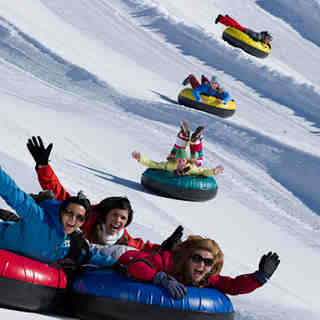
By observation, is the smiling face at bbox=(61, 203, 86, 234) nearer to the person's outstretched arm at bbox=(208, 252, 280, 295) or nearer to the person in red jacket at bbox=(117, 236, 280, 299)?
Answer: the person in red jacket at bbox=(117, 236, 280, 299)

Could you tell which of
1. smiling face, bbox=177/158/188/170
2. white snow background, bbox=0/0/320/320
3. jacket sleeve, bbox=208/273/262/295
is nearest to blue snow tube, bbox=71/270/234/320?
jacket sleeve, bbox=208/273/262/295

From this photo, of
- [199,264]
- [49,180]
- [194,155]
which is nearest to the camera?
[199,264]

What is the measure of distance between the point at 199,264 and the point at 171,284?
22 cm

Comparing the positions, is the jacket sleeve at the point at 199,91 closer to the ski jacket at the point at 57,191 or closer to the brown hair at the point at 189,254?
the ski jacket at the point at 57,191

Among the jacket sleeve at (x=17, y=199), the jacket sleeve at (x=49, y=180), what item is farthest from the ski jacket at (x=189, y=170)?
the jacket sleeve at (x=17, y=199)

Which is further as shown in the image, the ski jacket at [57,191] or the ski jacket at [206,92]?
the ski jacket at [206,92]

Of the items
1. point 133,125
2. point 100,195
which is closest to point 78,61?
Result: point 133,125

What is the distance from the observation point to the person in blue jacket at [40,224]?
3.93 metres

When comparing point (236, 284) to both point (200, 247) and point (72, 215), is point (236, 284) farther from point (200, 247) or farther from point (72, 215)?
point (72, 215)

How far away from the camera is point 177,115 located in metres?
14.8

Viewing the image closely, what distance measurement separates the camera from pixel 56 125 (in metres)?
11.9

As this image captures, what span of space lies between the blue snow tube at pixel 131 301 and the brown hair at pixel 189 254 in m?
0.12

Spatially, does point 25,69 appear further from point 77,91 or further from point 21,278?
point 21,278

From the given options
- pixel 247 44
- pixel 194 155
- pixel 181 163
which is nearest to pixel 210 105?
pixel 194 155
